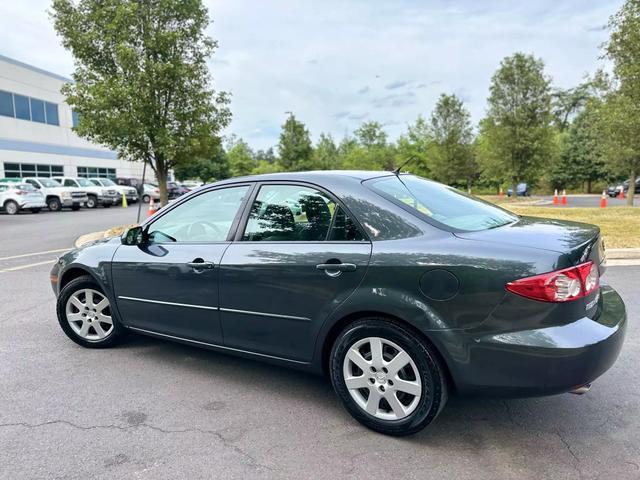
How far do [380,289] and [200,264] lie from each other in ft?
4.58

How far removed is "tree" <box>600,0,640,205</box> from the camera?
16.0 metres

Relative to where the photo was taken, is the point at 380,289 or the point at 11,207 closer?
the point at 380,289

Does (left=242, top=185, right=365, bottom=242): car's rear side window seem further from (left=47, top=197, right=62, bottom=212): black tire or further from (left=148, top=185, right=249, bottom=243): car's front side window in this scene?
(left=47, top=197, right=62, bottom=212): black tire

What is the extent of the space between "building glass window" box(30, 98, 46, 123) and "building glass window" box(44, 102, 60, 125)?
504 mm

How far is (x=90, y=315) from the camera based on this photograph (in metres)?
4.14

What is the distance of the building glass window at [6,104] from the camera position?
2992 centimetres

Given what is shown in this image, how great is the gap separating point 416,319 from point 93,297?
3.05m

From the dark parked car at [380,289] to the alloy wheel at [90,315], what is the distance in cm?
43

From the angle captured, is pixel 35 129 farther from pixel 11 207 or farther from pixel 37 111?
pixel 11 207

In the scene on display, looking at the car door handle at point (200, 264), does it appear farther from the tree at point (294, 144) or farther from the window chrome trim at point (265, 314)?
the tree at point (294, 144)

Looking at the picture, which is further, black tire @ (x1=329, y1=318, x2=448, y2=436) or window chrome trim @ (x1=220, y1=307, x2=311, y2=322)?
window chrome trim @ (x1=220, y1=307, x2=311, y2=322)

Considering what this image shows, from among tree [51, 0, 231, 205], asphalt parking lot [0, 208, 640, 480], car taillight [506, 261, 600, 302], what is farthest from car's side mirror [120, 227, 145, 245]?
tree [51, 0, 231, 205]

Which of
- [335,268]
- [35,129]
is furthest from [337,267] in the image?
[35,129]

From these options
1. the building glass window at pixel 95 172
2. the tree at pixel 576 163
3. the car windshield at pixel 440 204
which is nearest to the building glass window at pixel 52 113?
the building glass window at pixel 95 172
